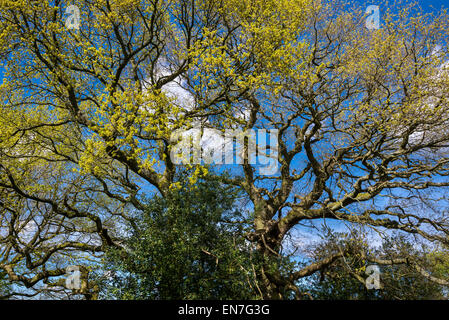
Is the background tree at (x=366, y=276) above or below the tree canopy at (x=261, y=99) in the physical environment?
below

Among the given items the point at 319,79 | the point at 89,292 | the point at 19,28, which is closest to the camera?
the point at 89,292

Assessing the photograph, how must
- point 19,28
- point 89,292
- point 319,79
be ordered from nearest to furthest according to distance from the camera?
point 89,292, point 19,28, point 319,79

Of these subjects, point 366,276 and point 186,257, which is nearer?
point 186,257

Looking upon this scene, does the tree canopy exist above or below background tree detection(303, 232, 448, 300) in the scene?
above

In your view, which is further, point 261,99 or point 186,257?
point 261,99

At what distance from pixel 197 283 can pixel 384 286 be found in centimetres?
513

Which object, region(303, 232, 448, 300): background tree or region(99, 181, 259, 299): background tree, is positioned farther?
region(303, 232, 448, 300): background tree

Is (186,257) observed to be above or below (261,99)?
below

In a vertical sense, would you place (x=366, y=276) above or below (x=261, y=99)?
below

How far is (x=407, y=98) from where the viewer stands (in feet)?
27.1

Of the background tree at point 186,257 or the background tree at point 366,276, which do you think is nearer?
the background tree at point 186,257
